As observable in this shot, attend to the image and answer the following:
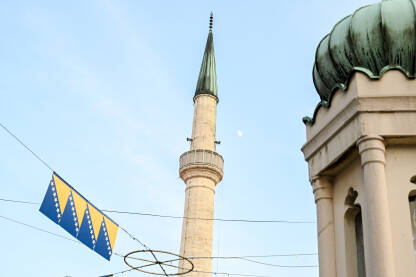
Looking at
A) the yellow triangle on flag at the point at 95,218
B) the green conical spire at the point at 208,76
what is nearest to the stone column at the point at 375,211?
the yellow triangle on flag at the point at 95,218

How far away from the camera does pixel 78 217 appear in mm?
10039

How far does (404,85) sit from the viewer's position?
7.06 m

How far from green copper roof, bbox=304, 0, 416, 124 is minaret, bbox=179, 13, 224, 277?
12.9 metres

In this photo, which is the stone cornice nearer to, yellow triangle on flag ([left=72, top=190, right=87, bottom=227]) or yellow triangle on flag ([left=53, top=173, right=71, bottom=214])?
yellow triangle on flag ([left=53, top=173, right=71, bottom=214])

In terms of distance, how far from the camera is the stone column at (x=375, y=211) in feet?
19.9

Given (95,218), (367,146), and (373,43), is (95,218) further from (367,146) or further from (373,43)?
(373,43)

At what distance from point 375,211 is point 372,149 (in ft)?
2.46

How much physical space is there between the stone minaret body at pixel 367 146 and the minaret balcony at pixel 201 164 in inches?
546

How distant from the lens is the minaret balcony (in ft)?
71.8

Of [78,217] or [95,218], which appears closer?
[78,217]

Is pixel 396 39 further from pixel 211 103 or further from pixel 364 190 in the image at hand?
pixel 211 103

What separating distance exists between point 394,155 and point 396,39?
4.90 ft

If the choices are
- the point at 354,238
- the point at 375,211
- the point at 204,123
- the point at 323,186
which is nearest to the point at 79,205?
the point at 323,186

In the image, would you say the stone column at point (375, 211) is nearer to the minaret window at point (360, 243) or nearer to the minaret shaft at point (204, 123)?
the minaret window at point (360, 243)
